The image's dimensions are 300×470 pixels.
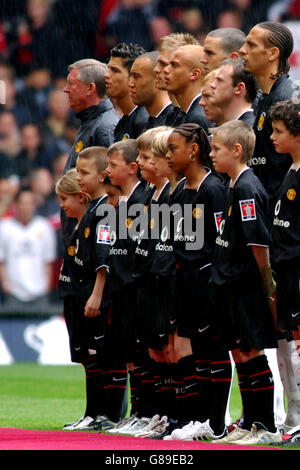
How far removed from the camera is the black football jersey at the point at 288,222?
5.64 m

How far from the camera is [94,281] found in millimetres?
7285

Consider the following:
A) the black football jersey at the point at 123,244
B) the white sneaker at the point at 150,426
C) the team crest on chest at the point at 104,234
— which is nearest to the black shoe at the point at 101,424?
the white sneaker at the point at 150,426

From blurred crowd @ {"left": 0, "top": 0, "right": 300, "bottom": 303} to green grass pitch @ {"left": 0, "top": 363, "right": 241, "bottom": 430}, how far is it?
282cm

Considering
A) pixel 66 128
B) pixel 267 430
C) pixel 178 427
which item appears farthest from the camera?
pixel 66 128

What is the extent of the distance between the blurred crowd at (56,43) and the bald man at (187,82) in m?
7.80

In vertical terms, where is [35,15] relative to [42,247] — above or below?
above

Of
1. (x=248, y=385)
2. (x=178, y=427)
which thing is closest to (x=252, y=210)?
(x=248, y=385)

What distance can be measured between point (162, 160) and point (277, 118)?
3.09ft

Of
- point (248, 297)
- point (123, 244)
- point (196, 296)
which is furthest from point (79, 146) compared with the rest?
point (248, 297)

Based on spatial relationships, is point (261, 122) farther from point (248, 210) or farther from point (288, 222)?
point (288, 222)

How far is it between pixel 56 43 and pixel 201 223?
1047cm

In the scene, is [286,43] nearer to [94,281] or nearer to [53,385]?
[94,281]

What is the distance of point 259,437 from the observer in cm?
571

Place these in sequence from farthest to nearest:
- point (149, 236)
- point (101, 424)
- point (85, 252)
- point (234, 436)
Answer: point (85, 252), point (101, 424), point (149, 236), point (234, 436)
